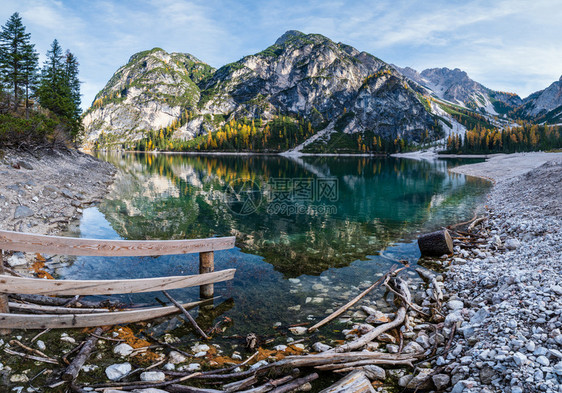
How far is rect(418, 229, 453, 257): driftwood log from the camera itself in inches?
611

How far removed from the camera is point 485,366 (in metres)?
5.87

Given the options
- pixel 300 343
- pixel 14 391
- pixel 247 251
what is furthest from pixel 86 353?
pixel 247 251

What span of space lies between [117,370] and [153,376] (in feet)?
2.91

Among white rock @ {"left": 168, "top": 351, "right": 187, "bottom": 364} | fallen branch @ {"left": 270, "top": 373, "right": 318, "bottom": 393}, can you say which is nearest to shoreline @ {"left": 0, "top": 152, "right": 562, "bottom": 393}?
white rock @ {"left": 168, "top": 351, "right": 187, "bottom": 364}

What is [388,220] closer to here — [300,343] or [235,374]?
[300,343]

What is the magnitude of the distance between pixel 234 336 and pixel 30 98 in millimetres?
70528

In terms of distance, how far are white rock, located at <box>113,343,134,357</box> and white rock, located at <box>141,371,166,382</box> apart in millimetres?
1145

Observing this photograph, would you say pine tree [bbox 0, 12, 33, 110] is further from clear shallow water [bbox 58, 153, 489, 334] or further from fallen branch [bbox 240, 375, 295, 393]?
fallen branch [bbox 240, 375, 295, 393]

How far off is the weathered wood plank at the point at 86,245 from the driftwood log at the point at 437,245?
12440mm

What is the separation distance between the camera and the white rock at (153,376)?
6141 mm

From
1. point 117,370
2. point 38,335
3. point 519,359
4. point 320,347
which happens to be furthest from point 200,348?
point 519,359

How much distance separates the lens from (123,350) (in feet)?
23.5

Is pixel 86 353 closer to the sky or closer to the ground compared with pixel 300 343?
closer to the sky

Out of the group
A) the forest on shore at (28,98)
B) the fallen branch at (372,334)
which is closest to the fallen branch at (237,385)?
the fallen branch at (372,334)
